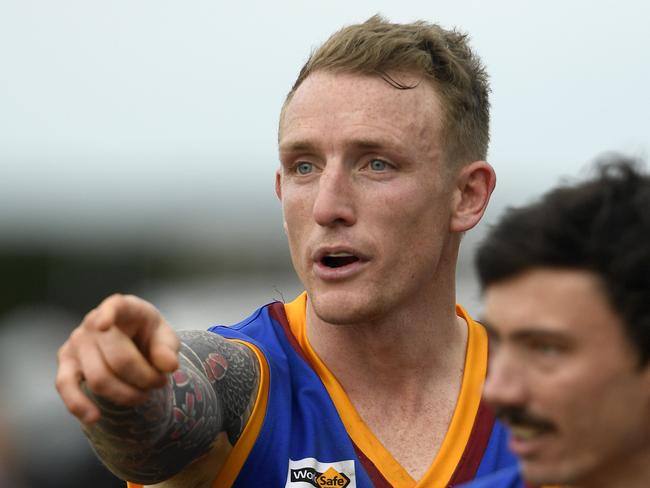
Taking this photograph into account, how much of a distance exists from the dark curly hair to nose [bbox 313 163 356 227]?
1.49 m

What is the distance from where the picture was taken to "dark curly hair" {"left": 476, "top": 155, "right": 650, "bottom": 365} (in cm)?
376

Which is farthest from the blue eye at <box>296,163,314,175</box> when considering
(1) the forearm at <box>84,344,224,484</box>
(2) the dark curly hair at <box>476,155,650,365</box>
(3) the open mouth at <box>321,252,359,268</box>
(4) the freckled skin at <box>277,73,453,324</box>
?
(2) the dark curly hair at <box>476,155,650,365</box>

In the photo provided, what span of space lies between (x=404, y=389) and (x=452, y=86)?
1.29 metres

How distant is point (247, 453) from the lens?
17.5 ft

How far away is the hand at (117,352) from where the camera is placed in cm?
387

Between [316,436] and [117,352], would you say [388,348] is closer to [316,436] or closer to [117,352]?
[316,436]

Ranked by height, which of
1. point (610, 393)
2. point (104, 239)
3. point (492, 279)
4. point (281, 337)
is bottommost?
point (610, 393)

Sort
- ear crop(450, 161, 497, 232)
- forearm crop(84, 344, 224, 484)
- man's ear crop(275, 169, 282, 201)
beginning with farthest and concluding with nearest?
man's ear crop(275, 169, 282, 201)
ear crop(450, 161, 497, 232)
forearm crop(84, 344, 224, 484)

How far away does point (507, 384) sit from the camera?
12.2ft

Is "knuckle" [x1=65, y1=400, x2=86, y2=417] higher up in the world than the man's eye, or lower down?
lower down

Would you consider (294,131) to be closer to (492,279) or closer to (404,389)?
(404,389)

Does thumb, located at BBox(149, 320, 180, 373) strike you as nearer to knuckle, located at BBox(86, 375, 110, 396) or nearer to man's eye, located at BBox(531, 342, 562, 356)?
knuckle, located at BBox(86, 375, 110, 396)

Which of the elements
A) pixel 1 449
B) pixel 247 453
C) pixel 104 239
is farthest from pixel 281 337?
pixel 104 239

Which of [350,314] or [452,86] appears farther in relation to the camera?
[452,86]
